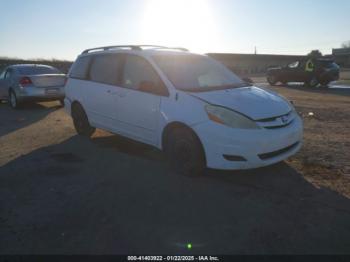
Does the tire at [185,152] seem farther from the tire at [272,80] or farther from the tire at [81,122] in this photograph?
the tire at [272,80]

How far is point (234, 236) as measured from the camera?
3707 mm

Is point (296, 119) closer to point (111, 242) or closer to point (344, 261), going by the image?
point (344, 261)

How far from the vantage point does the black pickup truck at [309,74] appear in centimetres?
2205

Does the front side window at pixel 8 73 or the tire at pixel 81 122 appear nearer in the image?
the tire at pixel 81 122

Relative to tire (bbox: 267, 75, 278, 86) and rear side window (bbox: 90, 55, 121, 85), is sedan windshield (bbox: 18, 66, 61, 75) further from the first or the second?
tire (bbox: 267, 75, 278, 86)

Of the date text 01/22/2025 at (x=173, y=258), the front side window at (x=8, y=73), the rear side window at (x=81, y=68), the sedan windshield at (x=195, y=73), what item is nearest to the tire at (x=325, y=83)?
the front side window at (x=8, y=73)

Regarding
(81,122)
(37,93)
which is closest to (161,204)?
(81,122)

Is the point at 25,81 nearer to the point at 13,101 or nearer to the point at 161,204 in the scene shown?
the point at 13,101

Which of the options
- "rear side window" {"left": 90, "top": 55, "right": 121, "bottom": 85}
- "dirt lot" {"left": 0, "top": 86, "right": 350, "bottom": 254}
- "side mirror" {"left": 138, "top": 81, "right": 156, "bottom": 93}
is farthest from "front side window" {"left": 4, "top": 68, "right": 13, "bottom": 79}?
"side mirror" {"left": 138, "top": 81, "right": 156, "bottom": 93}

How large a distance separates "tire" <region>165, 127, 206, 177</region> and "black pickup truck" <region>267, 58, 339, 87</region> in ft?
61.4

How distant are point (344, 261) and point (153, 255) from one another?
1608mm

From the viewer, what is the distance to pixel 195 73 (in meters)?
6.16

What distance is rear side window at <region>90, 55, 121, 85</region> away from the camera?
6871mm

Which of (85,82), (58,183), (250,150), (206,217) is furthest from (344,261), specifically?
(85,82)
